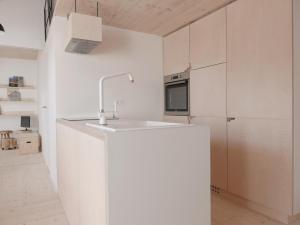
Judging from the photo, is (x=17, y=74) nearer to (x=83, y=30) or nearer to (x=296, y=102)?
(x=83, y=30)

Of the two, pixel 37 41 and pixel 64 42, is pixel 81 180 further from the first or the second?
pixel 37 41

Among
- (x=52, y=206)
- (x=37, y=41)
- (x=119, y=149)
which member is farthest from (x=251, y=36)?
(x=37, y=41)

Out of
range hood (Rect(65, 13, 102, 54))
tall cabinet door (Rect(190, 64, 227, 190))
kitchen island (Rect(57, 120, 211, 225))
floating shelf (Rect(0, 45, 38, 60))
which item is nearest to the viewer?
kitchen island (Rect(57, 120, 211, 225))

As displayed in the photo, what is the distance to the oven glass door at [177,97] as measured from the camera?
324 cm

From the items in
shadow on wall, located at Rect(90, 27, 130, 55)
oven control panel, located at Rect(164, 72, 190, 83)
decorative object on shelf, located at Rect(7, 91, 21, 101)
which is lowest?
decorative object on shelf, located at Rect(7, 91, 21, 101)

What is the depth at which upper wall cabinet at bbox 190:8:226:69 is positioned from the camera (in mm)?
2631

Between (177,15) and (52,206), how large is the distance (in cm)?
268

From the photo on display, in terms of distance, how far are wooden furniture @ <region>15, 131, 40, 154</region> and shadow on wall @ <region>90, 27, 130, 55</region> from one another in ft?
10.7

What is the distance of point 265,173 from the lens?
7.29 ft

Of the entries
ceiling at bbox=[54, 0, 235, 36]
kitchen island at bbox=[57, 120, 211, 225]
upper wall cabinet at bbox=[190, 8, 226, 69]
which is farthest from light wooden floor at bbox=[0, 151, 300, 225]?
ceiling at bbox=[54, 0, 235, 36]

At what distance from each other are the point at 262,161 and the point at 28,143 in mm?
4918

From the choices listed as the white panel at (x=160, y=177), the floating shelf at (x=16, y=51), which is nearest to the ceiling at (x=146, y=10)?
the white panel at (x=160, y=177)

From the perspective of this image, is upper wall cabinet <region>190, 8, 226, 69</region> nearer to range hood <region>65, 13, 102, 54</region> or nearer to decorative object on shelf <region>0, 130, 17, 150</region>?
range hood <region>65, 13, 102, 54</region>

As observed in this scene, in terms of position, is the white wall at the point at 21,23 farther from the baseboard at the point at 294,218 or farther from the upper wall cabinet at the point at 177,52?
the baseboard at the point at 294,218
